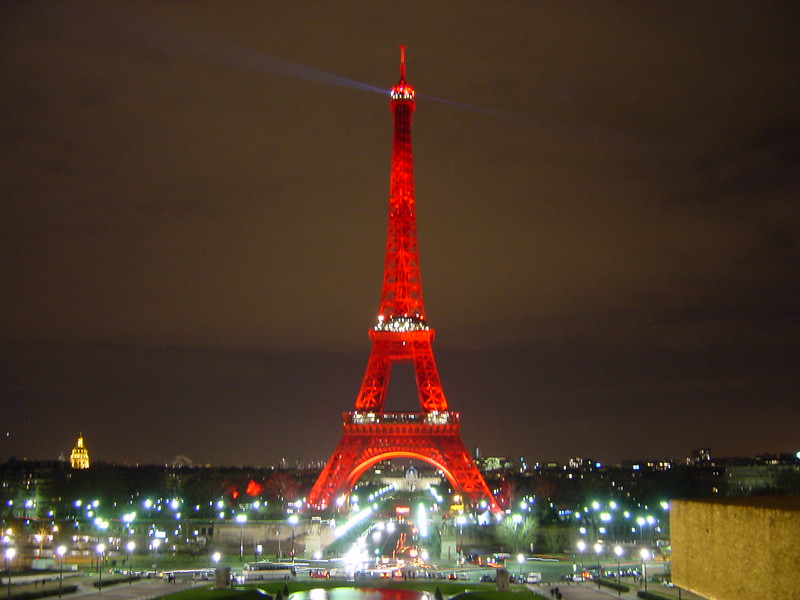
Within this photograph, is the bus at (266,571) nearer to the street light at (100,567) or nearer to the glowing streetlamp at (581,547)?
the street light at (100,567)

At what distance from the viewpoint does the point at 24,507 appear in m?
111

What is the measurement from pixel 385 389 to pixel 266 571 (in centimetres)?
3078

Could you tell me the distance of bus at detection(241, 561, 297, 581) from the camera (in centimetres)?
5575

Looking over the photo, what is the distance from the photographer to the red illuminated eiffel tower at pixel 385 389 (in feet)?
272

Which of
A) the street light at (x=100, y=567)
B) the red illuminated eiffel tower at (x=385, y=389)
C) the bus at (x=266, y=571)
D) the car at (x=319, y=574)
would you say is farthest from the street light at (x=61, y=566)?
the red illuminated eiffel tower at (x=385, y=389)

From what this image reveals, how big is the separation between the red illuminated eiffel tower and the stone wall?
53856 millimetres

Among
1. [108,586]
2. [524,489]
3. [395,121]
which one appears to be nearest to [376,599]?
[108,586]

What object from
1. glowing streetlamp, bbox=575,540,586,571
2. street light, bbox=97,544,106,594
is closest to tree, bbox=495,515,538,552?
glowing streetlamp, bbox=575,540,586,571

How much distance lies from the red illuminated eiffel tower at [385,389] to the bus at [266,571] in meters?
16.3

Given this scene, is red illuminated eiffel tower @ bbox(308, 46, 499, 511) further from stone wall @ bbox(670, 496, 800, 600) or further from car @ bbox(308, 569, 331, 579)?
stone wall @ bbox(670, 496, 800, 600)

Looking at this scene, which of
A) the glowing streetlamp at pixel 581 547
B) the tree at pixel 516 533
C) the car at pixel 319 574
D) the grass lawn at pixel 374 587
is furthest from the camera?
the tree at pixel 516 533

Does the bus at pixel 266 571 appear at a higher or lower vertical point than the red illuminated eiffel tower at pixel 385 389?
lower

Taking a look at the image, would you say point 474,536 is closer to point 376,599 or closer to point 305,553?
point 305,553

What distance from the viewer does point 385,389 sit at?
289 ft
